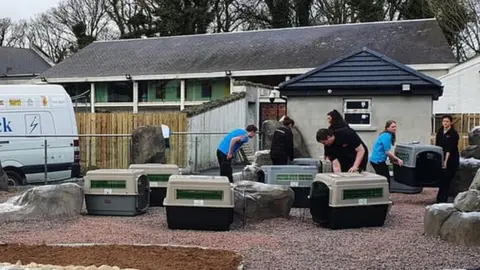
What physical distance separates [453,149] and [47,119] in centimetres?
889

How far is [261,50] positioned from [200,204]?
75.7 ft

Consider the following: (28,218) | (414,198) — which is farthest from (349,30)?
(28,218)

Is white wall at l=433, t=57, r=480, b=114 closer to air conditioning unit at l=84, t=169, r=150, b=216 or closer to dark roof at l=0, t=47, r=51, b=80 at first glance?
air conditioning unit at l=84, t=169, r=150, b=216

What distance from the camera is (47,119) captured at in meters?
13.2

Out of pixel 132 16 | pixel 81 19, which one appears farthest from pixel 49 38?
pixel 132 16

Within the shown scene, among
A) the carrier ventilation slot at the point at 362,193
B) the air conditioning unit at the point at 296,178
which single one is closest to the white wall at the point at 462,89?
the air conditioning unit at the point at 296,178

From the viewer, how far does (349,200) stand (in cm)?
783

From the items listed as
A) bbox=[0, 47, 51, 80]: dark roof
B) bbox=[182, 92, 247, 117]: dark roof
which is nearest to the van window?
bbox=[182, 92, 247, 117]: dark roof

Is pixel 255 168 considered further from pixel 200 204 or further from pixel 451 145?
pixel 200 204

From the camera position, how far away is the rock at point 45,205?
841 cm

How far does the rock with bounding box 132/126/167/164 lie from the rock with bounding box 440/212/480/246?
9.12 m

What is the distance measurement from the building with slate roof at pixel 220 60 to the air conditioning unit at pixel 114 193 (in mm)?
18655

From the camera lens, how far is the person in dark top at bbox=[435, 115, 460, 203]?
31.3 ft

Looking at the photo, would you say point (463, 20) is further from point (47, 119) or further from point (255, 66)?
point (47, 119)
